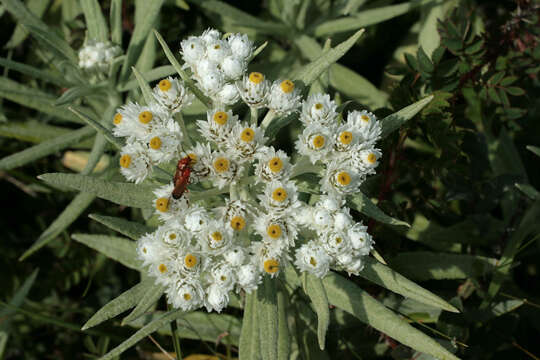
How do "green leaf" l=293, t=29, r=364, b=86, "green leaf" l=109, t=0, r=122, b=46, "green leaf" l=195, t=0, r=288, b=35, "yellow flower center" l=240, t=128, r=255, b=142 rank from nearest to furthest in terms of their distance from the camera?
"yellow flower center" l=240, t=128, r=255, b=142 < "green leaf" l=293, t=29, r=364, b=86 < "green leaf" l=109, t=0, r=122, b=46 < "green leaf" l=195, t=0, r=288, b=35

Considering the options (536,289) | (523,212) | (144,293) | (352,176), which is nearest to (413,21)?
(523,212)

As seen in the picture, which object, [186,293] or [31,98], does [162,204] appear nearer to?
[186,293]

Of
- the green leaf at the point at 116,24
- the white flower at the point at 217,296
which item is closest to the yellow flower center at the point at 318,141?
the white flower at the point at 217,296

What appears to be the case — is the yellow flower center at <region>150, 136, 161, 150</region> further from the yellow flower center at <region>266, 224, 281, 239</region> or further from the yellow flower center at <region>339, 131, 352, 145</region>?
the yellow flower center at <region>339, 131, 352, 145</region>

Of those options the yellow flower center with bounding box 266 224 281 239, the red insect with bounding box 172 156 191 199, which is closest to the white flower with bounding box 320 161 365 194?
the yellow flower center with bounding box 266 224 281 239

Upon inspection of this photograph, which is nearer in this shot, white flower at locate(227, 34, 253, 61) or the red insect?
the red insect
